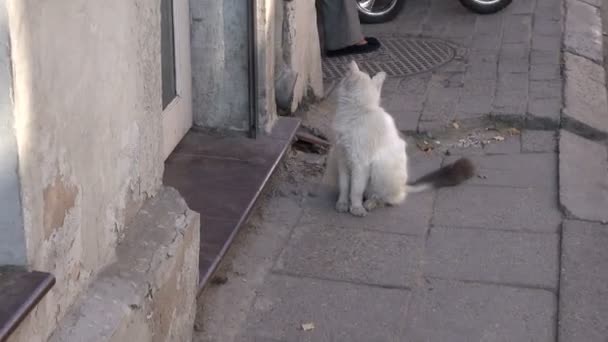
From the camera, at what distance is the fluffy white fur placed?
15.2 ft

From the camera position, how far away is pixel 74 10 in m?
2.54

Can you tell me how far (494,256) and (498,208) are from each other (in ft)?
1.82

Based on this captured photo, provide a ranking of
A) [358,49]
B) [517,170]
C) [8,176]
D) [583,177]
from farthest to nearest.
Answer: [358,49], [517,170], [583,177], [8,176]

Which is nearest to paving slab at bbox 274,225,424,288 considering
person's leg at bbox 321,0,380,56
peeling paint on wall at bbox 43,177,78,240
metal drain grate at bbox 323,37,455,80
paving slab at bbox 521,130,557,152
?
paving slab at bbox 521,130,557,152

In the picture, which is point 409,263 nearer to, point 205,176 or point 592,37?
point 205,176

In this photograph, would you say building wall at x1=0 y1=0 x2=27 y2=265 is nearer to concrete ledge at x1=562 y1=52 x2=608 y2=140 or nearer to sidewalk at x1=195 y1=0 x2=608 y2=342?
sidewalk at x1=195 y1=0 x2=608 y2=342

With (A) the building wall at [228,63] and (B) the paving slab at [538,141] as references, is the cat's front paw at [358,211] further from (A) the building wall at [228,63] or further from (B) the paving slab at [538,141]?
(B) the paving slab at [538,141]

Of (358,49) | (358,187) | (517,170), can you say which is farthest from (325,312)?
(358,49)

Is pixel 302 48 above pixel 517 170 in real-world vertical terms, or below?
above

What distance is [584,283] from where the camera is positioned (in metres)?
3.97

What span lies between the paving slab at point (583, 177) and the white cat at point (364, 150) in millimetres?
864

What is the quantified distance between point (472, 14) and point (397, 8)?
0.70m

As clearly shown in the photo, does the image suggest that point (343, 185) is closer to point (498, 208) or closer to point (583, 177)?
point (498, 208)

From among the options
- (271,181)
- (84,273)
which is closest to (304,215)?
(271,181)
